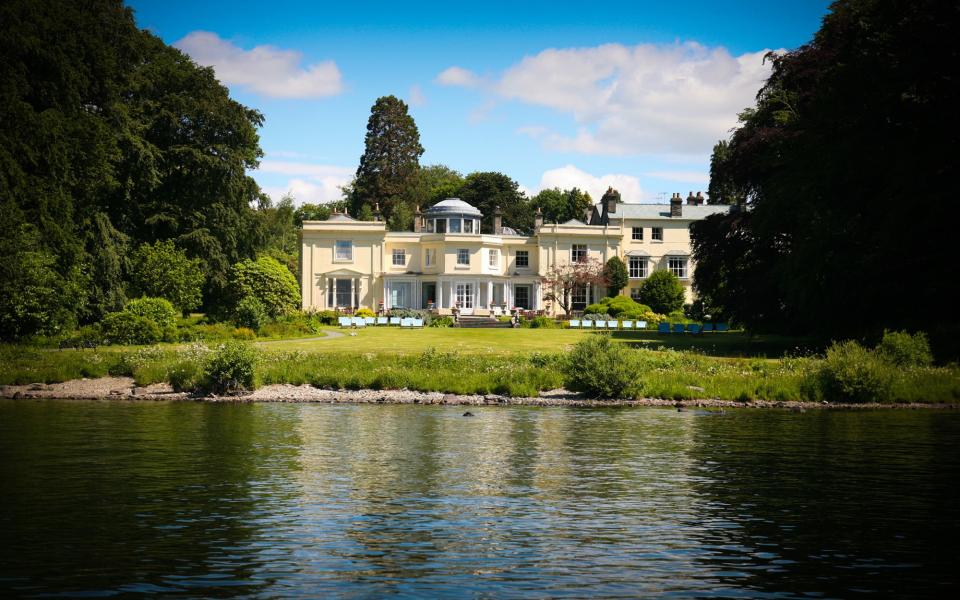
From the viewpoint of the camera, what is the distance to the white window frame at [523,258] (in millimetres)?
64250

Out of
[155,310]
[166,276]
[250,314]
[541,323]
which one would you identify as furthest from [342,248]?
[155,310]

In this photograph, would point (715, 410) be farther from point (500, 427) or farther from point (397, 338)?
point (397, 338)

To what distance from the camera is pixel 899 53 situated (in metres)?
28.6

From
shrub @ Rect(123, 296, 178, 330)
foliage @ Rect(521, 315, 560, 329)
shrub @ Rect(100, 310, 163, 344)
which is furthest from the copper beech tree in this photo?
shrub @ Rect(100, 310, 163, 344)

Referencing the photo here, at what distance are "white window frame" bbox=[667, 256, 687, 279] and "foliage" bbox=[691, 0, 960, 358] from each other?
26917mm

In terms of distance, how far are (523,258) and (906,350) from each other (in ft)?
131

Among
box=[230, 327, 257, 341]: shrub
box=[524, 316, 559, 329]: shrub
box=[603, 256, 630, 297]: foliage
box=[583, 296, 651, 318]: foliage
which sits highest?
box=[603, 256, 630, 297]: foliage

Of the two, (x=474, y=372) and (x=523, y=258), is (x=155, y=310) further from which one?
(x=523, y=258)

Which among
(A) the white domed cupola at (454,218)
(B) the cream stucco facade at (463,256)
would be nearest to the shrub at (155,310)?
(B) the cream stucco facade at (463,256)

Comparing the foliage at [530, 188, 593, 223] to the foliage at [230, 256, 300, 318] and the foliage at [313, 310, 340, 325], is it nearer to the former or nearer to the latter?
the foliage at [313, 310, 340, 325]

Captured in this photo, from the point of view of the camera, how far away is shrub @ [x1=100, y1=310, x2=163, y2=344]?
1364 inches

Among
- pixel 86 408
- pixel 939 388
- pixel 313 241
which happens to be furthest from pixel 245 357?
pixel 313 241

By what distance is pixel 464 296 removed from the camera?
6141 centimetres

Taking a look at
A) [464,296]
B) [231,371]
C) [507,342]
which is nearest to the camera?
[231,371]
